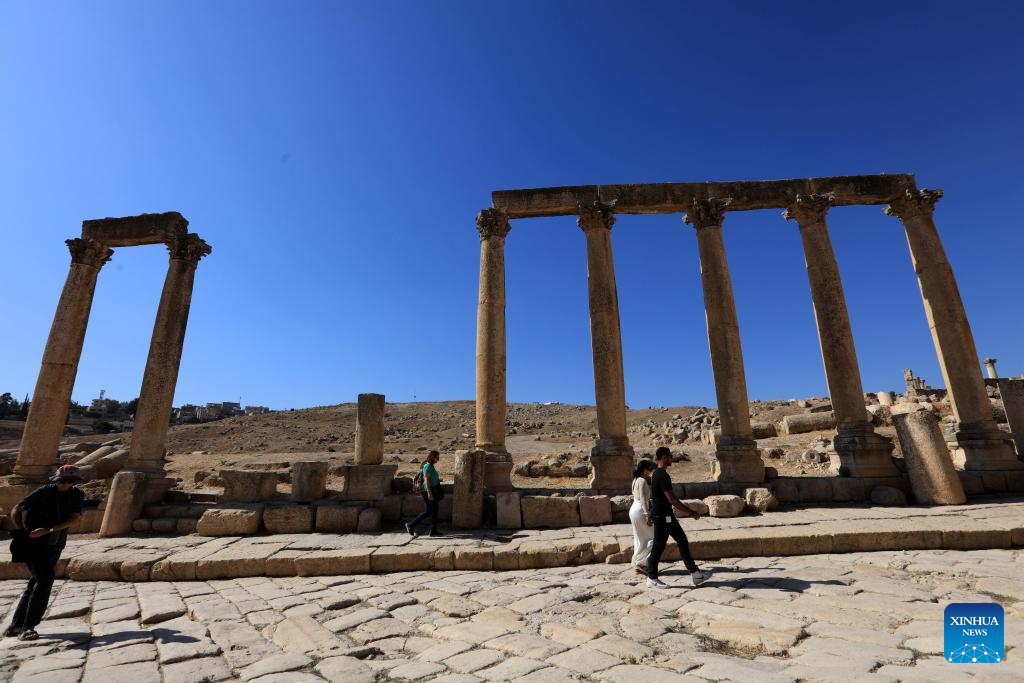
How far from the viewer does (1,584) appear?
25.4ft

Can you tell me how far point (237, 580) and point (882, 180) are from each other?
17653mm

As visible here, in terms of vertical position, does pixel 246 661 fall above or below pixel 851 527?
below

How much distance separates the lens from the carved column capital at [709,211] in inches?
533

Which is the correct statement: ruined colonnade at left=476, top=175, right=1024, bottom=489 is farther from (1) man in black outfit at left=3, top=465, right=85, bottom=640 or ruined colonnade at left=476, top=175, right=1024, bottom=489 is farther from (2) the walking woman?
(1) man in black outfit at left=3, top=465, right=85, bottom=640

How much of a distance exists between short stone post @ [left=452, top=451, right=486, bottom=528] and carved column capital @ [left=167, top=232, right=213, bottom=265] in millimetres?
10330

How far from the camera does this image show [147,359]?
44.5ft

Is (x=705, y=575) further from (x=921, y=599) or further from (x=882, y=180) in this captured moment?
(x=882, y=180)

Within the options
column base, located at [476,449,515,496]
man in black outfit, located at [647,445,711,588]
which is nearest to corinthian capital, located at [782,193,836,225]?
column base, located at [476,449,515,496]

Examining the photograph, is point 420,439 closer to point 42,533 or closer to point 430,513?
point 430,513

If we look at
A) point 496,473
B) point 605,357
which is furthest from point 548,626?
point 605,357

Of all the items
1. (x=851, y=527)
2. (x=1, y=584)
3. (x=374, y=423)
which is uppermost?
(x=374, y=423)

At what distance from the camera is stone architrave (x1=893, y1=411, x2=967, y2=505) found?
1011cm

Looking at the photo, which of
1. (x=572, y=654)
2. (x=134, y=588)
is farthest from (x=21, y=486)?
(x=572, y=654)

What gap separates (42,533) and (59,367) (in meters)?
10.8
